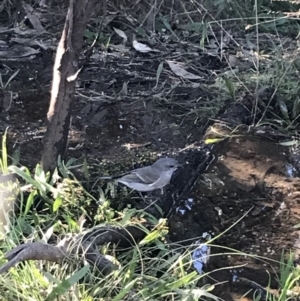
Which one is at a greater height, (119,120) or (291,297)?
(291,297)

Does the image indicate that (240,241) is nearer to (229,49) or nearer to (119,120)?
(119,120)

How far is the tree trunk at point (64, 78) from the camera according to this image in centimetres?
290

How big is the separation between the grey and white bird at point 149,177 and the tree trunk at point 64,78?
32cm

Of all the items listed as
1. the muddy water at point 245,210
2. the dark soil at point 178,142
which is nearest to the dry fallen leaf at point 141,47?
the dark soil at point 178,142

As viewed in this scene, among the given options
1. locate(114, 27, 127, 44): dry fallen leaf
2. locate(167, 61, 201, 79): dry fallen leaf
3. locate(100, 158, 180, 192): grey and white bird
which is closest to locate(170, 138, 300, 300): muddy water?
locate(100, 158, 180, 192): grey and white bird

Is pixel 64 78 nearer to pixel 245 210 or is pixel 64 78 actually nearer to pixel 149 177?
pixel 149 177

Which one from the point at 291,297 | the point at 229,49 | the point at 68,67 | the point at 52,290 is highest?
the point at 68,67

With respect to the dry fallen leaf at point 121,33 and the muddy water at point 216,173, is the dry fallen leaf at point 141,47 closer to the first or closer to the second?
the dry fallen leaf at point 121,33

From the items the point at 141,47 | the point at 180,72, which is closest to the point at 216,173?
the point at 180,72

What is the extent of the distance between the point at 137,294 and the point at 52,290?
0.32m

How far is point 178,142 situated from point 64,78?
1179mm

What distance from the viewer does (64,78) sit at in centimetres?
301

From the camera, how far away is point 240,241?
10.3 feet

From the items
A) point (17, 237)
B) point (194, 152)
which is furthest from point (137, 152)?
point (17, 237)
